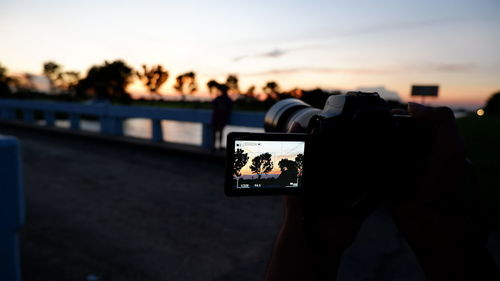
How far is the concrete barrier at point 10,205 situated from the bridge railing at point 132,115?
550 centimetres

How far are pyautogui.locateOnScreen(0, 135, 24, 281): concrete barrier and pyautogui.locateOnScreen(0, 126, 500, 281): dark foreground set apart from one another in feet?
2.02

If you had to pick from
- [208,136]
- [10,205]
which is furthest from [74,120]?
[10,205]

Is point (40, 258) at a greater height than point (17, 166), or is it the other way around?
point (17, 166)

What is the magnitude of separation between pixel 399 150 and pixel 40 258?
10.7ft

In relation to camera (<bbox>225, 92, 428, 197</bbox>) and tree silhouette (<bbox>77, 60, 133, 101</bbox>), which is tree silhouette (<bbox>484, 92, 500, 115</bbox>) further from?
camera (<bbox>225, 92, 428, 197</bbox>)

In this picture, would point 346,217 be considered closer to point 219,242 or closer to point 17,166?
point 17,166

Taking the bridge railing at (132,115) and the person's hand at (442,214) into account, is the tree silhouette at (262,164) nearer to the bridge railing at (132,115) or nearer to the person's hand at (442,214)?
the person's hand at (442,214)

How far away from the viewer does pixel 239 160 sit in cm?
115

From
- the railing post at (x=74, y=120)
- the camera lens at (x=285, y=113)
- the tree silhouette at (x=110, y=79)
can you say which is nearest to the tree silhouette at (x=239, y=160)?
the camera lens at (x=285, y=113)

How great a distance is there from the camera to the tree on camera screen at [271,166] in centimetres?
117

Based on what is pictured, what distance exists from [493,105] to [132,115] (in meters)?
187

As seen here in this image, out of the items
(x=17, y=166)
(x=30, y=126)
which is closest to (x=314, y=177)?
(x=17, y=166)

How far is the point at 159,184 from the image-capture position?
5453 millimetres

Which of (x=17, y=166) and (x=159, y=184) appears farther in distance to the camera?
(x=159, y=184)
